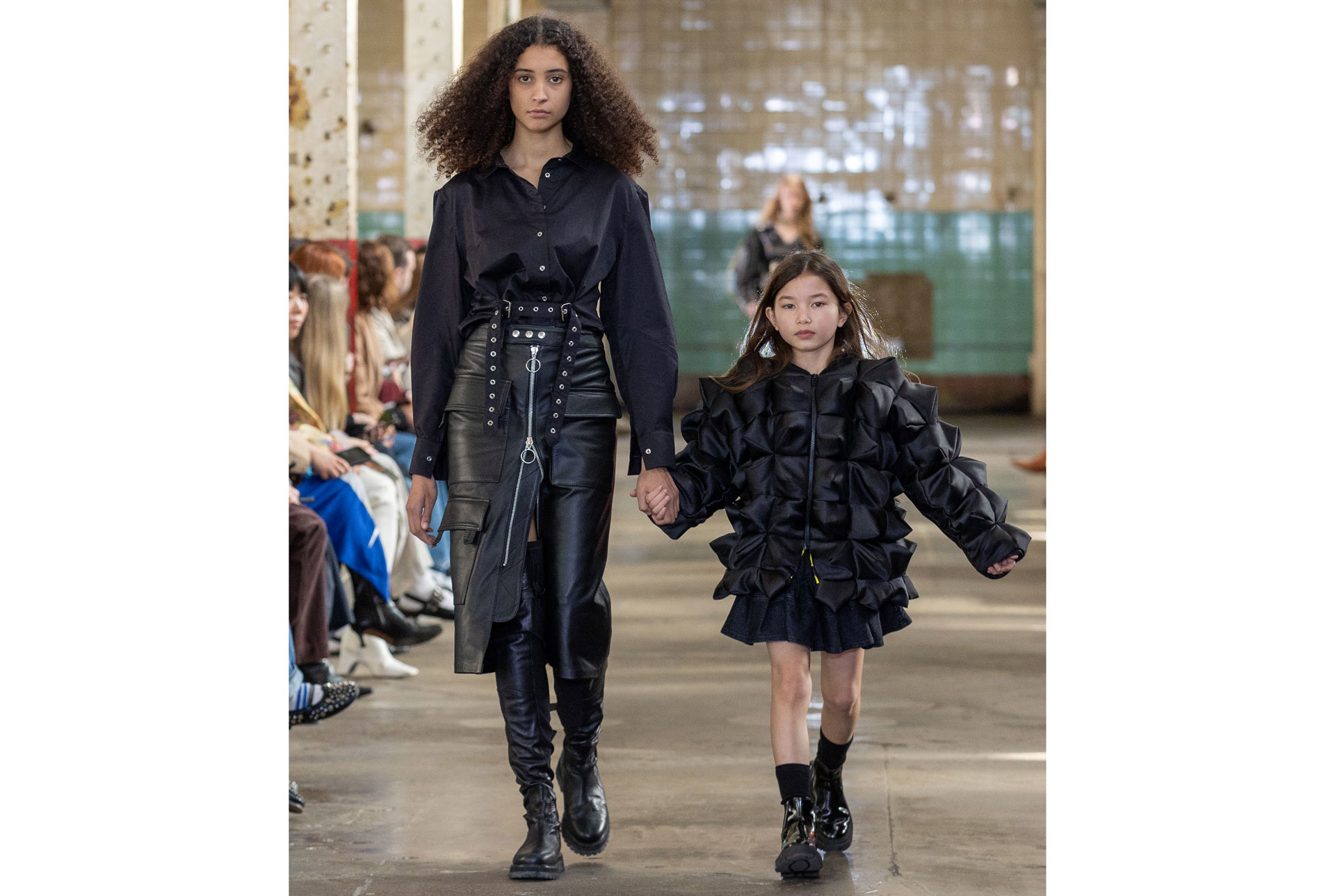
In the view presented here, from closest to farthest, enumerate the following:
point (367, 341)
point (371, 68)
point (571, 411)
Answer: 1. point (571, 411)
2. point (367, 341)
3. point (371, 68)

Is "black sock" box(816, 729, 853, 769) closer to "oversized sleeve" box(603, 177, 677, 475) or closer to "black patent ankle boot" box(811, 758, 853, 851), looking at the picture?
"black patent ankle boot" box(811, 758, 853, 851)

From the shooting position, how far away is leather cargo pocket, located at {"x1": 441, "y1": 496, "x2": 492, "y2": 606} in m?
3.08

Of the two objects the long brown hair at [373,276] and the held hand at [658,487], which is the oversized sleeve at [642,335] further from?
the long brown hair at [373,276]

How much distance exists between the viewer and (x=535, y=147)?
3.19 m

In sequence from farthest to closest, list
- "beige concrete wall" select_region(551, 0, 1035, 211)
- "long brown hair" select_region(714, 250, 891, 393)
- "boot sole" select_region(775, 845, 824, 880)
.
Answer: "beige concrete wall" select_region(551, 0, 1035, 211) → "long brown hair" select_region(714, 250, 891, 393) → "boot sole" select_region(775, 845, 824, 880)

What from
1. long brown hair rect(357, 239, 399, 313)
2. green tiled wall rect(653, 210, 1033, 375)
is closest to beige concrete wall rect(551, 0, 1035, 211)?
green tiled wall rect(653, 210, 1033, 375)

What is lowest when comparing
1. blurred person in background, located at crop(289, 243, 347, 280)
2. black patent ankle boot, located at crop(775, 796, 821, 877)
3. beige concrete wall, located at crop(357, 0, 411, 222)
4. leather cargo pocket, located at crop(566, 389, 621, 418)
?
black patent ankle boot, located at crop(775, 796, 821, 877)

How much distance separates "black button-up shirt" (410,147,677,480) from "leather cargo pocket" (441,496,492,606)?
0.14 meters

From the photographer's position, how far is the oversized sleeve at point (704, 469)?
10.5ft

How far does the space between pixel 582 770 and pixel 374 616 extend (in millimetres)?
2149
